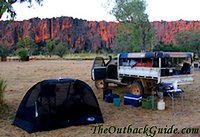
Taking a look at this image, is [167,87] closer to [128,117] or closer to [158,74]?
[158,74]

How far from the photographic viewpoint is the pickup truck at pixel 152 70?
9.74 meters

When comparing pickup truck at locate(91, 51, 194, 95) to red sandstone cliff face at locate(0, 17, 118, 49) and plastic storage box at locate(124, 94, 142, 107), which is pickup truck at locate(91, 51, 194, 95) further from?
red sandstone cliff face at locate(0, 17, 118, 49)

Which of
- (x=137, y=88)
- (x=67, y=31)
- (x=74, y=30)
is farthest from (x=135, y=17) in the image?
(x=67, y=31)

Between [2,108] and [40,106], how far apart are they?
8.77ft

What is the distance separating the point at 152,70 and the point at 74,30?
110 meters

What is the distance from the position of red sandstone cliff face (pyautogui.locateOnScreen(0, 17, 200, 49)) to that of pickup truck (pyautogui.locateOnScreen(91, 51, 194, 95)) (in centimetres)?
9851

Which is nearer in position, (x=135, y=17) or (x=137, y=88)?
(x=137, y=88)

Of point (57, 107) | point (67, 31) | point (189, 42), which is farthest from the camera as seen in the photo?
point (67, 31)

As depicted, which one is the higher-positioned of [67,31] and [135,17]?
[67,31]

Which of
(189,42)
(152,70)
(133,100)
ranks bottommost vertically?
(133,100)

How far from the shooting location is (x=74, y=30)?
388 ft

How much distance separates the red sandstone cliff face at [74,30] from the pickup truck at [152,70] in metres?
98.5

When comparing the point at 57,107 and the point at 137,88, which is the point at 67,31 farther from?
the point at 57,107

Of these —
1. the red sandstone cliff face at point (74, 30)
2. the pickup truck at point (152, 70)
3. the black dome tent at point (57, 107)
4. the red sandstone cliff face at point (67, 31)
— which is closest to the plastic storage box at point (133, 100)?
the pickup truck at point (152, 70)
